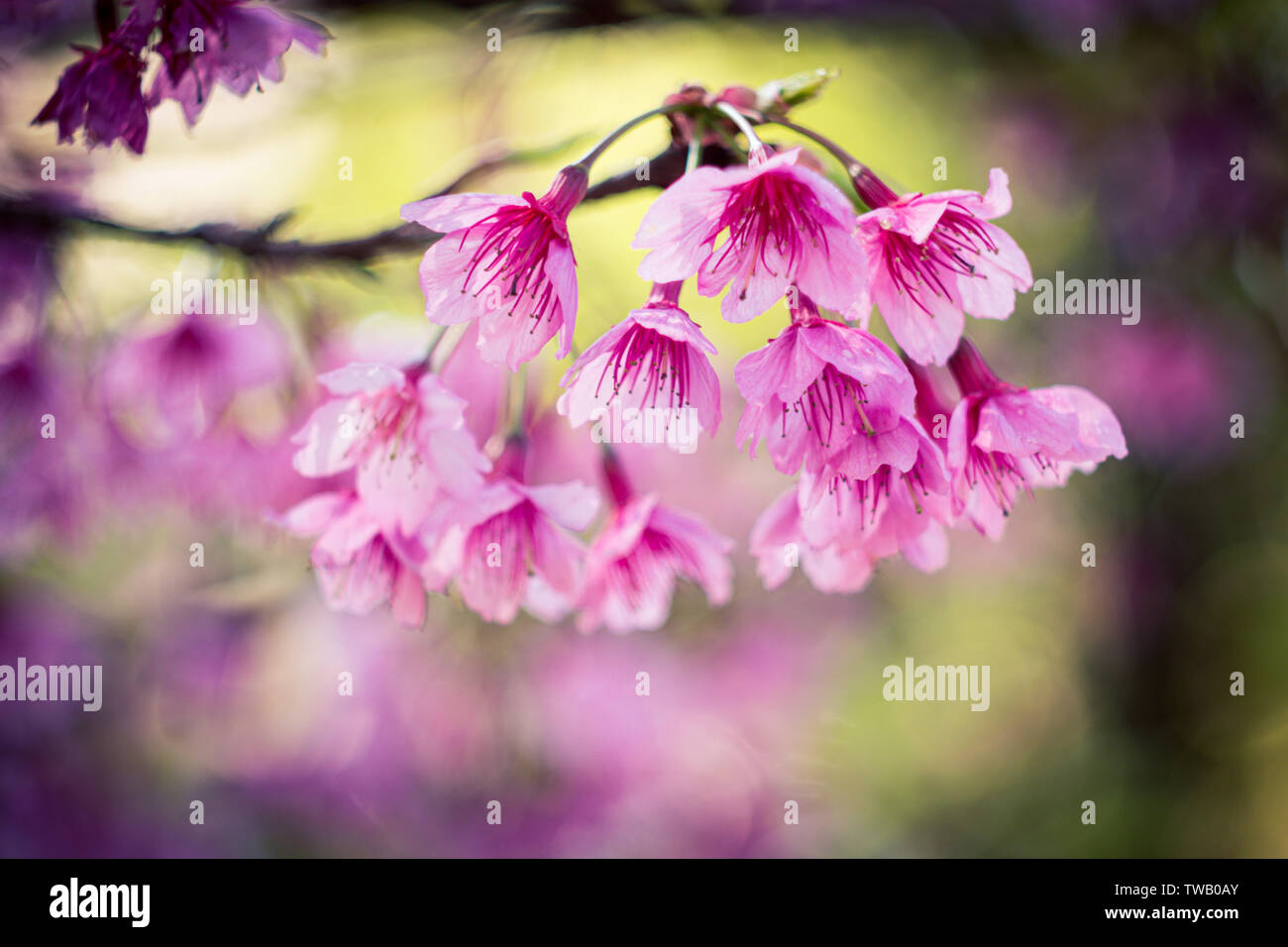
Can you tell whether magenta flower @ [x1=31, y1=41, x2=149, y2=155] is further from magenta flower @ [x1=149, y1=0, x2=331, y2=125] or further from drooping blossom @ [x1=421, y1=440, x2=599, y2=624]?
drooping blossom @ [x1=421, y1=440, x2=599, y2=624]

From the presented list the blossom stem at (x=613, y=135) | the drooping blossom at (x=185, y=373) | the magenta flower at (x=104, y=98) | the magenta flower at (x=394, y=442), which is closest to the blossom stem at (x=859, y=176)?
the blossom stem at (x=613, y=135)

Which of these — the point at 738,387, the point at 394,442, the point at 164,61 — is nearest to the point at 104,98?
the point at 164,61

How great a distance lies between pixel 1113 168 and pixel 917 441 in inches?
119

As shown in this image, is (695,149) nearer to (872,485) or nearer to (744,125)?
(744,125)

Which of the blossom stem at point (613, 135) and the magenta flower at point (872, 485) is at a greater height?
the blossom stem at point (613, 135)

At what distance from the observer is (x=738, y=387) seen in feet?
Result: 2.46

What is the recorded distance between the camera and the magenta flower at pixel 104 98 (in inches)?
36.5

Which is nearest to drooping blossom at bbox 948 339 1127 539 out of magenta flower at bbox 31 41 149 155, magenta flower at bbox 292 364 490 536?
magenta flower at bbox 292 364 490 536

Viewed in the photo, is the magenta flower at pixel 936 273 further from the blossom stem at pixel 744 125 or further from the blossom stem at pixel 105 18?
the blossom stem at pixel 105 18

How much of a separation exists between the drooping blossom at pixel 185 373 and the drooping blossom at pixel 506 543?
2.76 feet

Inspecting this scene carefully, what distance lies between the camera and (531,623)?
2297 mm

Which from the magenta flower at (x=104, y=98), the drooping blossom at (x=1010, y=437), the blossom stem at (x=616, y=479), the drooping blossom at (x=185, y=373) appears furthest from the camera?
the drooping blossom at (x=185, y=373)
